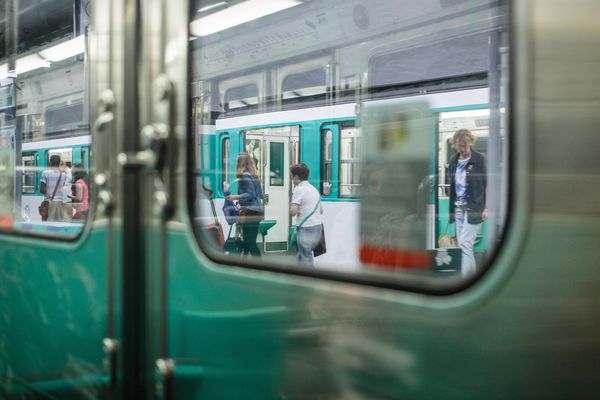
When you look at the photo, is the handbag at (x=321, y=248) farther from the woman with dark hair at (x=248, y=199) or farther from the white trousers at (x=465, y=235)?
the white trousers at (x=465, y=235)

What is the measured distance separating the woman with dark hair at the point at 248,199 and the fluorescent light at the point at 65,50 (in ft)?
2.08

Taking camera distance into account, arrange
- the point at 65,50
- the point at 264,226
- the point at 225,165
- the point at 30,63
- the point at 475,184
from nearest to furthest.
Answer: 1. the point at 475,184
2. the point at 225,165
3. the point at 264,226
4. the point at 65,50
5. the point at 30,63

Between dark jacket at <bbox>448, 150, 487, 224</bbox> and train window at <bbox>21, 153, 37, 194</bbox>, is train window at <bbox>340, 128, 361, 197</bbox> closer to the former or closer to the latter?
dark jacket at <bbox>448, 150, 487, 224</bbox>

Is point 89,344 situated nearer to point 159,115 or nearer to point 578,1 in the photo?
point 159,115

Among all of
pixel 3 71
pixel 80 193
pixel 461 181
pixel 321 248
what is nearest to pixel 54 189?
pixel 80 193

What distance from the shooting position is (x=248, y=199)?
80.1 inches

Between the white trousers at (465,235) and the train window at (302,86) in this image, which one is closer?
the white trousers at (465,235)

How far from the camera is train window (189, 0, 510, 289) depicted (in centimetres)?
151

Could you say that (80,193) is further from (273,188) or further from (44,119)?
(273,188)

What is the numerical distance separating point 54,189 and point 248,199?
81cm

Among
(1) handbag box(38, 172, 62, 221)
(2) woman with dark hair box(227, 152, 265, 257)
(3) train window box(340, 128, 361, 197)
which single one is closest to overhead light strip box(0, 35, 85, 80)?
(1) handbag box(38, 172, 62, 221)

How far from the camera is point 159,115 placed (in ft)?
6.28

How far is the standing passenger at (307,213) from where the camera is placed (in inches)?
79.8

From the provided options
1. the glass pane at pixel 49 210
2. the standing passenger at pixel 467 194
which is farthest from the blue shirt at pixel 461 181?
the glass pane at pixel 49 210
